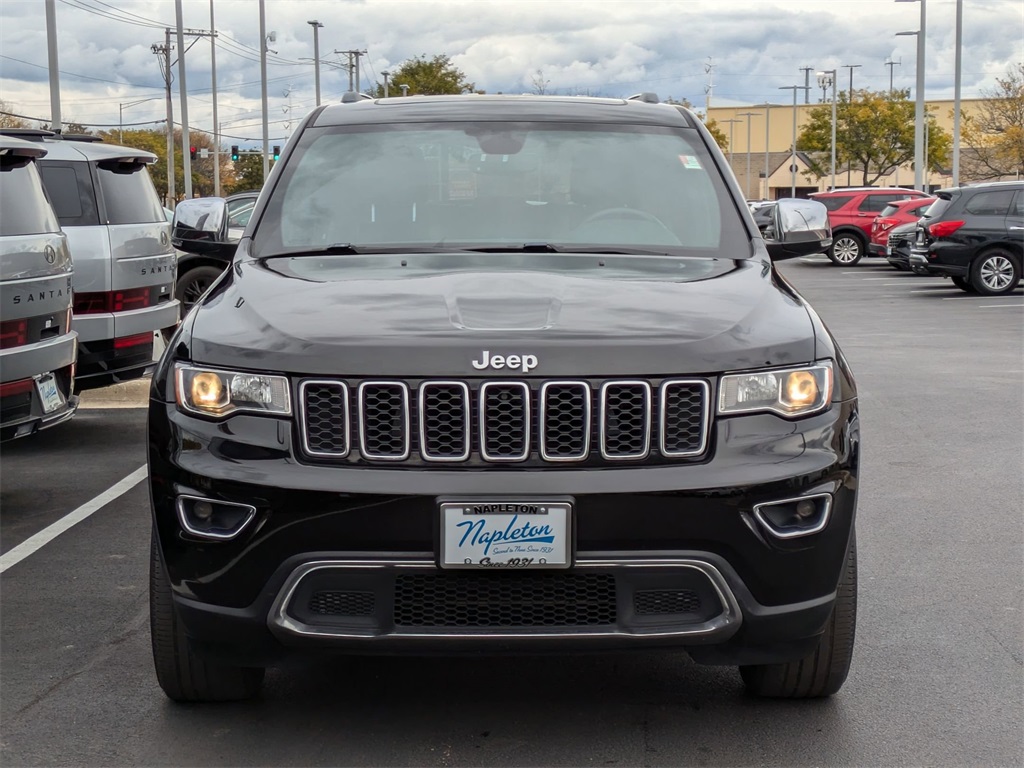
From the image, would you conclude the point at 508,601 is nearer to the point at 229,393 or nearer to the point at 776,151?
the point at 229,393

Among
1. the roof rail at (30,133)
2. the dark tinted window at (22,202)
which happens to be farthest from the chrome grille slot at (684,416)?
the roof rail at (30,133)

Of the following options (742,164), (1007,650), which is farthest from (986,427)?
(742,164)

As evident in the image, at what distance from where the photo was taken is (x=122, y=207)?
9.48 meters

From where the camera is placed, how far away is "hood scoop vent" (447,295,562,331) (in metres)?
3.64

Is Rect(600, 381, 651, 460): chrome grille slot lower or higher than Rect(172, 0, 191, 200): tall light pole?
lower

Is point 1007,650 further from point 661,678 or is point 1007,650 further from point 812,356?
point 812,356

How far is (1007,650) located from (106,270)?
633cm

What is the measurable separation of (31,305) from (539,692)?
3521 mm

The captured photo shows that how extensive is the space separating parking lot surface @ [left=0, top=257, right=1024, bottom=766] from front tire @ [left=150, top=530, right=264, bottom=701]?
0.07 metres

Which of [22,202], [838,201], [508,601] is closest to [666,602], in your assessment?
[508,601]

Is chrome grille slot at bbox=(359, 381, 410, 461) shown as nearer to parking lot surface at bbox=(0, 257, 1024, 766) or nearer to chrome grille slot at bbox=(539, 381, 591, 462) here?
chrome grille slot at bbox=(539, 381, 591, 462)

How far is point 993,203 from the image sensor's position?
2259 centimetres

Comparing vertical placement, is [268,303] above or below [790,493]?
above

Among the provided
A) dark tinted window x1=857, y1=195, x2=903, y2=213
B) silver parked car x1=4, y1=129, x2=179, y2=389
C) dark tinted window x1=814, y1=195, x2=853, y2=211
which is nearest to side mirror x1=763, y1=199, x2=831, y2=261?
silver parked car x1=4, y1=129, x2=179, y2=389
